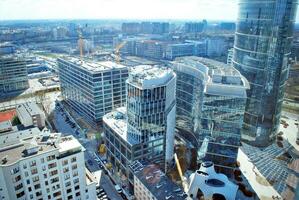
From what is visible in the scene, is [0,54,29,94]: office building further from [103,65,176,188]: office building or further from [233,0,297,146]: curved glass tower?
[233,0,297,146]: curved glass tower

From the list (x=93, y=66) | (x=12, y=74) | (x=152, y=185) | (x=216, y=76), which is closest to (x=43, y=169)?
(x=152, y=185)

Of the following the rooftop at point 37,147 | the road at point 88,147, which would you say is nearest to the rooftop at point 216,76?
the road at point 88,147

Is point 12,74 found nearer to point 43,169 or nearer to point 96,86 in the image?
point 96,86

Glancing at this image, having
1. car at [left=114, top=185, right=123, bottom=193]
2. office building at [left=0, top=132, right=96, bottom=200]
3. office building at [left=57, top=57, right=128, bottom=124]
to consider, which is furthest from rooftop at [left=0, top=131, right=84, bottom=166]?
office building at [left=57, top=57, right=128, bottom=124]

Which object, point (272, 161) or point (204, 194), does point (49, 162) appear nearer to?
point (204, 194)

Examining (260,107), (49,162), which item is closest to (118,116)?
(49,162)

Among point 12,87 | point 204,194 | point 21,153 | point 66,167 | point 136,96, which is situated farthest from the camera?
point 12,87
